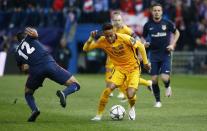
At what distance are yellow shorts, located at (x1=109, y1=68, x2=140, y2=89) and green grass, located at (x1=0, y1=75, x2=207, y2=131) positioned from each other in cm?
79

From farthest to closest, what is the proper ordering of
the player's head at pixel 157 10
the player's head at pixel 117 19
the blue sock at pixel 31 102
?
the player's head at pixel 117 19, the player's head at pixel 157 10, the blue sock at pixel 31 102

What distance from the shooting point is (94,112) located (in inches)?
704

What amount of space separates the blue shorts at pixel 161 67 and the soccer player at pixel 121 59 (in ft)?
10.2

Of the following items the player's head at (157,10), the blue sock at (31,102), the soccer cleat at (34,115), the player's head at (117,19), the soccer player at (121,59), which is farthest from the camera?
the player's head at (117,19)

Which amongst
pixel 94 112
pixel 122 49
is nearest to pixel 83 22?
pixel 94 112

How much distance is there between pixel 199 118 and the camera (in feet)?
53.6

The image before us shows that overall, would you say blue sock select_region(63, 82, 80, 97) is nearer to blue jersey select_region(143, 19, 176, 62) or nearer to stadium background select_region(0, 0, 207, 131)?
blue jersey select_region(143, 19, 176, 62)

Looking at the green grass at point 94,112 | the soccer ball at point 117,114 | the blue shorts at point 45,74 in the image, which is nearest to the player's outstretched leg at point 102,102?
the green grass at point 94,112

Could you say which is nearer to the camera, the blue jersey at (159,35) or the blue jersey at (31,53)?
the blue jersey at (31,53)

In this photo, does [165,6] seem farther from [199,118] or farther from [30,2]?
[199,118]

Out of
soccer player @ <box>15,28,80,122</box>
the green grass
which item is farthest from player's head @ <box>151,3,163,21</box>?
soccer player @ <box>15,28,80,122</box>

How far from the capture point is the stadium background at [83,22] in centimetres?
3519

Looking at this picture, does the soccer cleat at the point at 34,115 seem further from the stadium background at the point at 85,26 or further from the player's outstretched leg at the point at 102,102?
the stadium background at the point at 85,26

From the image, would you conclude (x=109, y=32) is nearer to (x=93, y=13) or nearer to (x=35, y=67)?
(x=35, y=67)
